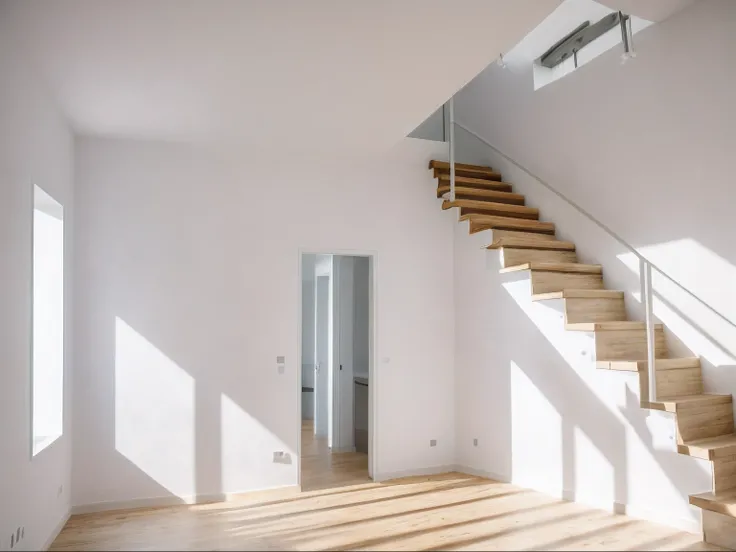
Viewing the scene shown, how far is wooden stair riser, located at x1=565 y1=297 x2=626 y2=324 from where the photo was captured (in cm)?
479

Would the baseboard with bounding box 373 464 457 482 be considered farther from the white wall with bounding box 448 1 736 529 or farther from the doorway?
the doorway

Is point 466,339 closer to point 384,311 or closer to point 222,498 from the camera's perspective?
point 384,311

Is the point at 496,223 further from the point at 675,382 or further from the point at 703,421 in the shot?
the point at 703,421

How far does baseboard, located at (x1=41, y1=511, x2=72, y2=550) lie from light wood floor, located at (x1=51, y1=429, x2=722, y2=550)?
0.04m

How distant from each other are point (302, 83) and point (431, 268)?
2605mm

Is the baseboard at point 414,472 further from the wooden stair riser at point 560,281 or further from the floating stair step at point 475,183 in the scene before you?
the floating stair step at point 475,183

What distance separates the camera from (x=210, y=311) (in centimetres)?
528

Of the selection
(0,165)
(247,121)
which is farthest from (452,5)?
(0,165)

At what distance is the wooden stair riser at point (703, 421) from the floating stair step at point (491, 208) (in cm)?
242

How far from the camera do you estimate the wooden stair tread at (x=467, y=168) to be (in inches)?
241

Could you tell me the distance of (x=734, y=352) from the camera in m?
4.12

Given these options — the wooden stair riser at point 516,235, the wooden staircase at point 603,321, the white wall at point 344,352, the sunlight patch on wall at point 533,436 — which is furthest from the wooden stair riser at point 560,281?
the white wall at point 344,352

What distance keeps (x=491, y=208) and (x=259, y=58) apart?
9.43 ft

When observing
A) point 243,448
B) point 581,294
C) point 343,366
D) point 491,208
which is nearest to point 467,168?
point 491,208
